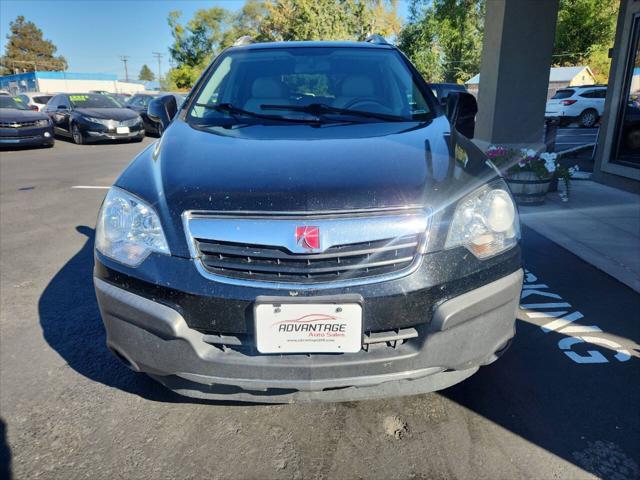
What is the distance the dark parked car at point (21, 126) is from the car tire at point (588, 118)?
65.1 feet

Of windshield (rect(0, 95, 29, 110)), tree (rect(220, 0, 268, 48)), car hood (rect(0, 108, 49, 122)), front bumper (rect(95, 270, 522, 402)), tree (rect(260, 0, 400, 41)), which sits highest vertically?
tree (rect(220, 0, 268, 48))

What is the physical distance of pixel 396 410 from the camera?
2.25 m

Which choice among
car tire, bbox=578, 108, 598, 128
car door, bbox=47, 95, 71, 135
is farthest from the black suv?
car tire, bbox=578, 108, 598, 128

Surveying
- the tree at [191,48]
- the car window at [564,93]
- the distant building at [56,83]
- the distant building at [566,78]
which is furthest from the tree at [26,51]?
the car window at [564,93]

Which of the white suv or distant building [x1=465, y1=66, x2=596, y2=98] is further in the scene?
distant building [x1=465, y1=66, x2=596, y2=98]

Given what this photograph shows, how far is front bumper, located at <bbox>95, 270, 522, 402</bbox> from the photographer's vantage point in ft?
5.74

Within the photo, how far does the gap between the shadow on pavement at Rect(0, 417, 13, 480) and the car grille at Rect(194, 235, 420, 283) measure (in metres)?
1.15

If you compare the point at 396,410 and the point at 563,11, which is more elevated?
the point at 563,11

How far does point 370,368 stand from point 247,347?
443 millimetres

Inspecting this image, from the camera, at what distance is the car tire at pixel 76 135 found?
46.0ft

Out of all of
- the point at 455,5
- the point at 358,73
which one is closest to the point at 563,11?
the point at 455,5

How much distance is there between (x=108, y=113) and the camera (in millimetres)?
→ 14016

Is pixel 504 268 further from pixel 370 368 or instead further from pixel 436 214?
pixel 370 368

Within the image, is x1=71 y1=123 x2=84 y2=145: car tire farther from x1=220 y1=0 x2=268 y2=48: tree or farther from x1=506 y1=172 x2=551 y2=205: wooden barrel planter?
x1=220 y1=0 x2=268 y2=48: tree
